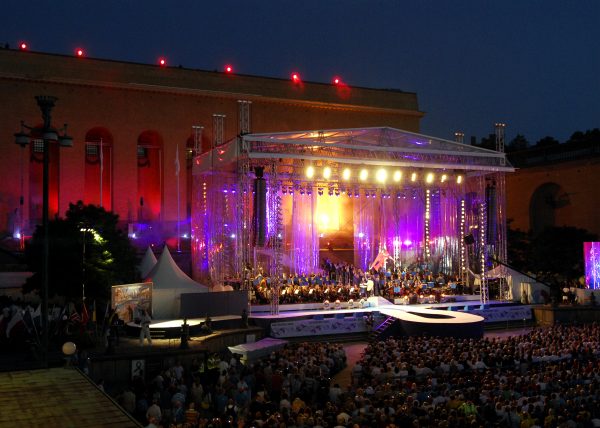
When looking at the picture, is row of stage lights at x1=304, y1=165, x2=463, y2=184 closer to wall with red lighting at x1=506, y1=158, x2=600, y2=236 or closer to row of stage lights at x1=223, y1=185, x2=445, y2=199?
row of stage lights at x1=223, y1=185, x2=445, y2=199

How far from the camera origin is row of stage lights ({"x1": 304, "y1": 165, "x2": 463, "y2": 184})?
86.4 ft

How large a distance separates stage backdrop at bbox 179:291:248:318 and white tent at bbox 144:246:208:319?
67cm

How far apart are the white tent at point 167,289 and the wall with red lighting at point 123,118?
29.9 feet

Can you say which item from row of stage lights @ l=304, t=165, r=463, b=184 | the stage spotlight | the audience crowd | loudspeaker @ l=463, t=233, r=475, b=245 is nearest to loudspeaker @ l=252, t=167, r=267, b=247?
the stage spotlight

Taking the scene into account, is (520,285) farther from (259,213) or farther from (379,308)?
(259,213)

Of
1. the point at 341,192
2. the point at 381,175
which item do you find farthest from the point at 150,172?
the point at 381,175

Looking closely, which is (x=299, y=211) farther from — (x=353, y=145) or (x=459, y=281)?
(x=459, y=281)

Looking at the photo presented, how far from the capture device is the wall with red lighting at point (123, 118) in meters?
28.2

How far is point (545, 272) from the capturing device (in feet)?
104

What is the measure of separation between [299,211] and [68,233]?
11.1 m

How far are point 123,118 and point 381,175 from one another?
39.7 ft

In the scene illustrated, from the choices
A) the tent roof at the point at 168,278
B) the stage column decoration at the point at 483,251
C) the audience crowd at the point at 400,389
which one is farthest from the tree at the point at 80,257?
the stage column decoration at the point at 483,251

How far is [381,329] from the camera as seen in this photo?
73.5 ft

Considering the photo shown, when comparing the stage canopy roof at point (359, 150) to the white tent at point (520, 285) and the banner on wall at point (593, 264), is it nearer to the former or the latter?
the white tent at point (520, 285)
